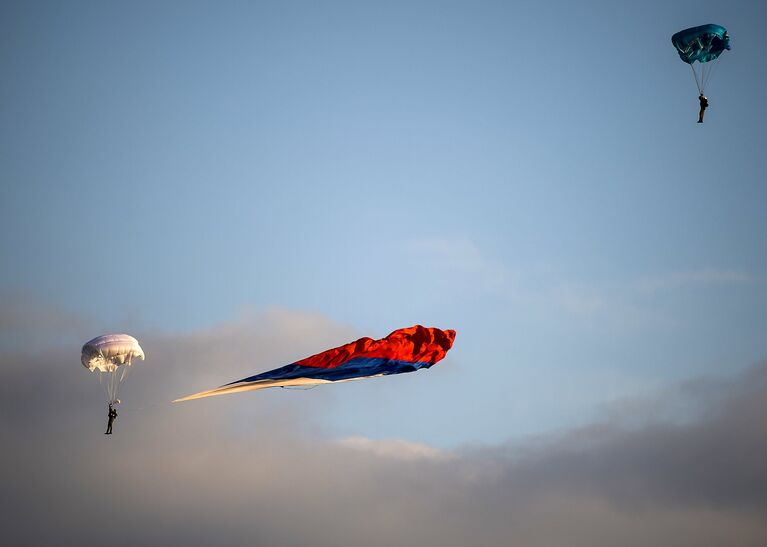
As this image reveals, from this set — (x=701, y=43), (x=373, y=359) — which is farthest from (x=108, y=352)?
(x=701, y=43)

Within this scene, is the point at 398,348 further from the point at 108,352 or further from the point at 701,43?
the point at 701,43

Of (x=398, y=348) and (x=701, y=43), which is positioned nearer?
(x=398, y=348)

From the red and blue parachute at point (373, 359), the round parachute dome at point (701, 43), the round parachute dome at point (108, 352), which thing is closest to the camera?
the red and blue parachute at point (373, 359)

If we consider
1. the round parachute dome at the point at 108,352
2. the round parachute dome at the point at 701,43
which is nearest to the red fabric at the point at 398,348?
the round parachute dome at the point at 108,352

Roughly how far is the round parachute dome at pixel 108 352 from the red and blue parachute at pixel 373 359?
33.9ft

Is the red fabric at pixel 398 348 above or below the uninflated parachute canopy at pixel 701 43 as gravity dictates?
below

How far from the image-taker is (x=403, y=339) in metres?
67.8

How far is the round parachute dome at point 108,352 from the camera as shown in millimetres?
72688

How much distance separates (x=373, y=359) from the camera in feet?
220

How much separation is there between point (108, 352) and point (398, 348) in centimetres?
1621

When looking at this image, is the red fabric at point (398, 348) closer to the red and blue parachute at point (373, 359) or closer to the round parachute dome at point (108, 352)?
the red and blue parachute at point (373, 359)

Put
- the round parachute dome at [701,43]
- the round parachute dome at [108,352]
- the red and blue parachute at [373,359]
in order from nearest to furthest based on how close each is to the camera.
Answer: the red and blue parachute at [373,359]
the round parachute dome at [701,43]
the round parachute dome at [108,352]

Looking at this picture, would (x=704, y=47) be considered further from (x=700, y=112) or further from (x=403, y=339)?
(x=403, y=339)

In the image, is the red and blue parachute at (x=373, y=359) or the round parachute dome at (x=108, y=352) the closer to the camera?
the red and blue parachute at (x=373, y=359)
